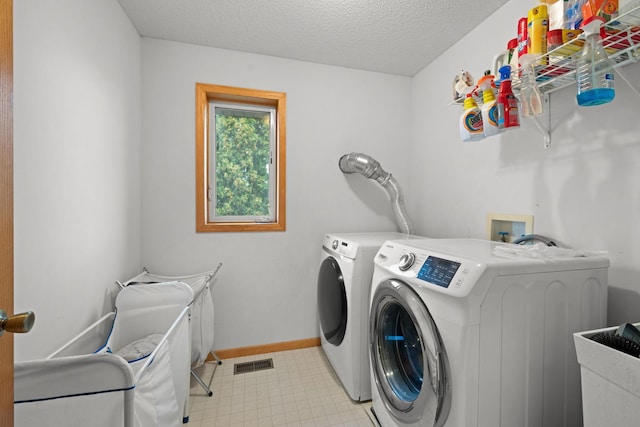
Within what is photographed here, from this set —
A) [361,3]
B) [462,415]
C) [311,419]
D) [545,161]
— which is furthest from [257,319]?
[361,3]

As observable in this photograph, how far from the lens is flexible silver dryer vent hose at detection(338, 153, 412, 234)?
2229 mm

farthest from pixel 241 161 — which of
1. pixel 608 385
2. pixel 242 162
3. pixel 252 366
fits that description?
pixel 608 385

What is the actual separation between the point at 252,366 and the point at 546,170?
2290 millimetres

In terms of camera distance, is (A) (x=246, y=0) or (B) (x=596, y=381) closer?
(B) (x=596, y=381)

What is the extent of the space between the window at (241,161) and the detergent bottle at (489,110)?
144 cm

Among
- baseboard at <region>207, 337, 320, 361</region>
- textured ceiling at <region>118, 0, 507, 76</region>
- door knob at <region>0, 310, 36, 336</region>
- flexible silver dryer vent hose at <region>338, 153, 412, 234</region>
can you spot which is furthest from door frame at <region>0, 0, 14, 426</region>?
flexible silver dryer vent hose at <region>338, 153, 412, 234</region>

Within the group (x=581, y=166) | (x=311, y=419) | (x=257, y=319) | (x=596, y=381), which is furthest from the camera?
(x=257, y=319)

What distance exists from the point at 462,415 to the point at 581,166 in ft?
3.98

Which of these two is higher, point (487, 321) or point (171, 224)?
point (171, 224)

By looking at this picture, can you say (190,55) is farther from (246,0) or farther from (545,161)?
(545,161)

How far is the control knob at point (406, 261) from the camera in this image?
1.17 meters

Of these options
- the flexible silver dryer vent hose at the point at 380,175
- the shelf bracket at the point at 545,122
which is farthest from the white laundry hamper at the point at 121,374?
the shelf bracket at the point at 545,122

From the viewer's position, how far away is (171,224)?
2055mm

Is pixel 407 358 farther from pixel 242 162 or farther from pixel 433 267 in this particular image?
pixel 242 162
